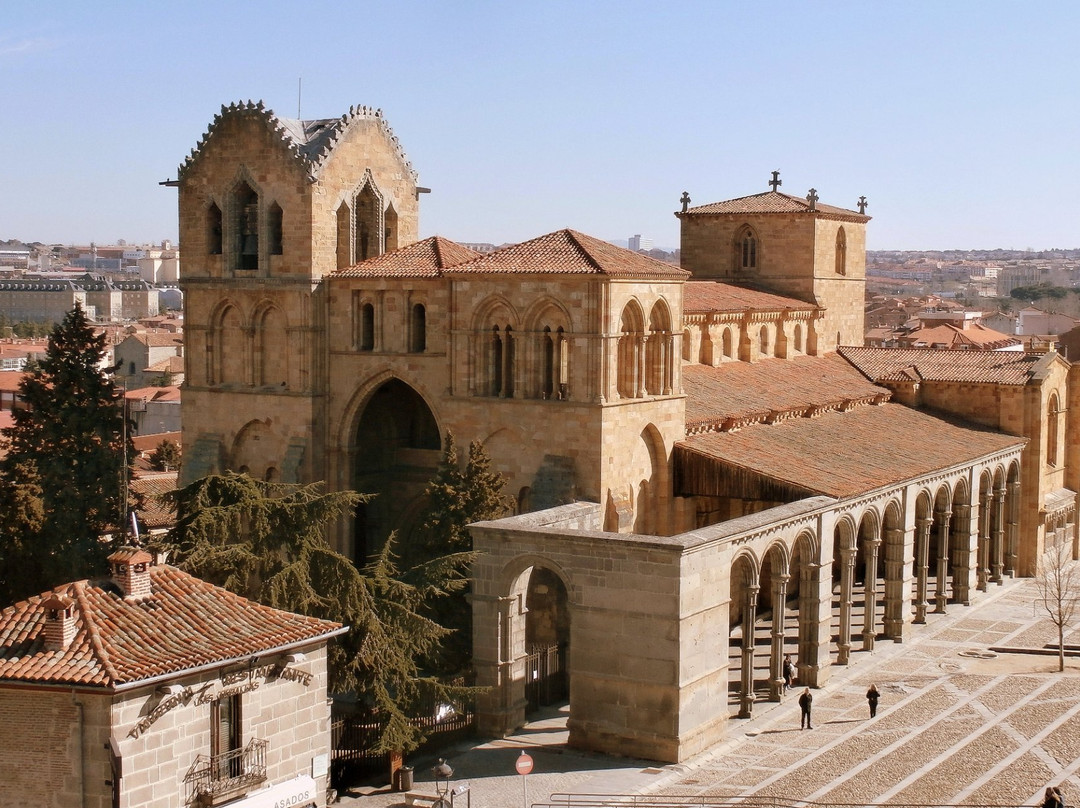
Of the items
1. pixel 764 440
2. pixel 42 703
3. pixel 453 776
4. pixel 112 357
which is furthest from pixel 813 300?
pixel 112 357

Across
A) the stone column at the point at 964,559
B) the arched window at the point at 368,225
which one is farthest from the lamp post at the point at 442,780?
the stone column at the point at 964,559

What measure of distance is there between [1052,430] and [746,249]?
12.8 metres

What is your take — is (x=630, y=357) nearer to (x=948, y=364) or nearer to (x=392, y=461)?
(x=392, y=461)

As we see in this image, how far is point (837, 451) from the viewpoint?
44.4 meters

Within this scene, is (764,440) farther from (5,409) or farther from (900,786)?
(5,409)

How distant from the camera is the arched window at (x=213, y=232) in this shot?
4469 cm

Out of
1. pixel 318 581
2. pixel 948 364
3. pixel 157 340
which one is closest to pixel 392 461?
pixel 318 581

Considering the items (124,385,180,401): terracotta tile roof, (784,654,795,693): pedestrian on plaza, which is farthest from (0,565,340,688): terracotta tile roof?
(124,385,180,401): terracotta tile roof

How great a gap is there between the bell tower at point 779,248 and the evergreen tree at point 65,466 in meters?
25.0

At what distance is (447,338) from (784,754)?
14.1 metres

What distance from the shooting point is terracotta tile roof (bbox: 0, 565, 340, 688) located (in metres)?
22.9

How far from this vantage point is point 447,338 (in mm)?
40531

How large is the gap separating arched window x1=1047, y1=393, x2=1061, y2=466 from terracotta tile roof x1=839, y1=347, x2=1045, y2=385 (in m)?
1.74

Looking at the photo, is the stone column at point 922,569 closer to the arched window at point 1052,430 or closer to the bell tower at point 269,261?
the arched window at point 1052,430
